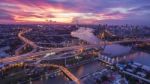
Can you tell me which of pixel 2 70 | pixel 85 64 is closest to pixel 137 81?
pixel 85 64

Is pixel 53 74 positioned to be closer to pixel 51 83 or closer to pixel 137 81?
pixel 51 83

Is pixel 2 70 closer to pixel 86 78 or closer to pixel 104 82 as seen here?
pixel 86 78

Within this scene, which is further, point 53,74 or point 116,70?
point 116,70

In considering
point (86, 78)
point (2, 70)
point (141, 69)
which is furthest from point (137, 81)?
point (2, 70)

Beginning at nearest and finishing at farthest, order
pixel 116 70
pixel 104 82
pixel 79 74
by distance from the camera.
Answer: pixel 104 82
pixel 79 74
pixel 116 70

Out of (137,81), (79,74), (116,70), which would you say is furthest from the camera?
(116,70)

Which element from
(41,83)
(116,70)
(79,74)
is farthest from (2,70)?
(116,70)

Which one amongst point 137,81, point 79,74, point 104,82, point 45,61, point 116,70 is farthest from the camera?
point 45,61

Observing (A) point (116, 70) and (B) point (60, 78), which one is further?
(A) point (116, 70)
